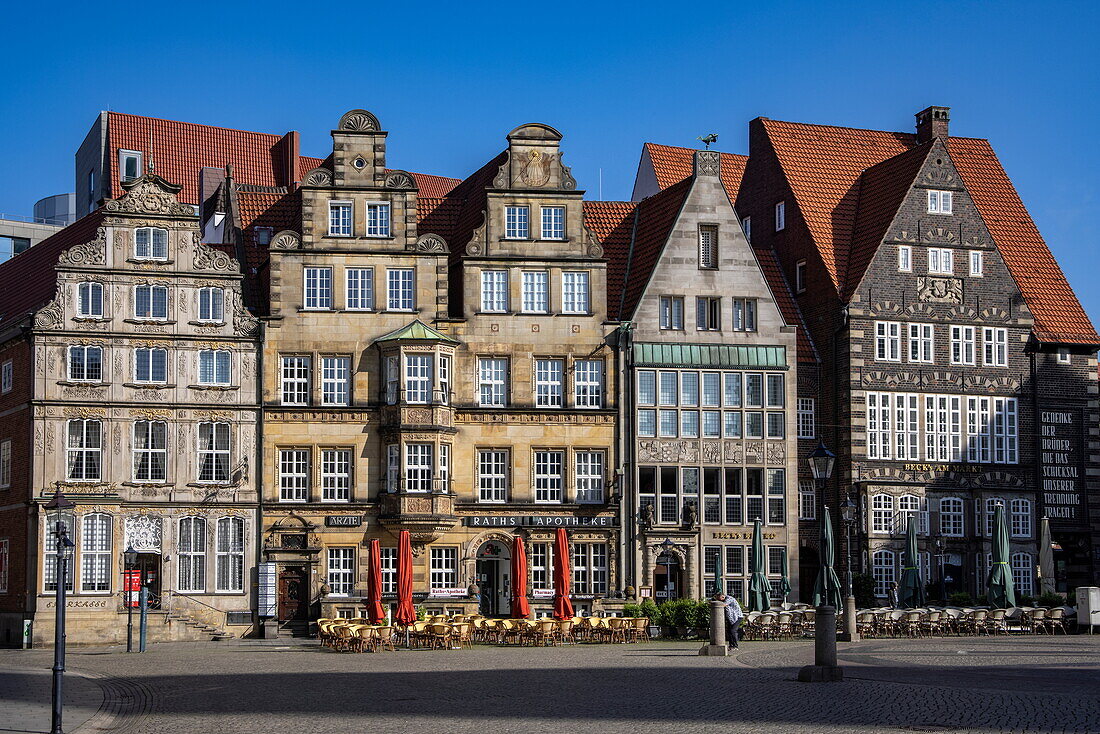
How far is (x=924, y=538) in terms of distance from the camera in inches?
2420

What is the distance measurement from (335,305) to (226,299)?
3.59m

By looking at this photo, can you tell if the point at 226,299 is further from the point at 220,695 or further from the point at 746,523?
the point at 220,695

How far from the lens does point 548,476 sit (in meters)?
58.3

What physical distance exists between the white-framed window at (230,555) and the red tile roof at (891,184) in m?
23.5

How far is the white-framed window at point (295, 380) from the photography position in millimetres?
56781

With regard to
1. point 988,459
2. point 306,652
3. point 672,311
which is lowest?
point 306,652

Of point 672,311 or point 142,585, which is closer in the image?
point 142,585

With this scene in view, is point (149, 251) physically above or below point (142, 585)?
above

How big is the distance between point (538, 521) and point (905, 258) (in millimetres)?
17276

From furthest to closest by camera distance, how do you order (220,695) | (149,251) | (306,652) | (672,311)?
1. (672,311)
2. (149,251)
3. (306,652)
4. (220,695)

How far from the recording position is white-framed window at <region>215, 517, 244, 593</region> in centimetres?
5544

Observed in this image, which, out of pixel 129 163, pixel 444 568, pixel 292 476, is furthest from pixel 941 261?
pixel 129 163

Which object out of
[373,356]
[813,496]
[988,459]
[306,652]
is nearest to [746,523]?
[813,496]

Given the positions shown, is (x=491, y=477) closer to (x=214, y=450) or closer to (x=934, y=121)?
(x=214, y=450)
